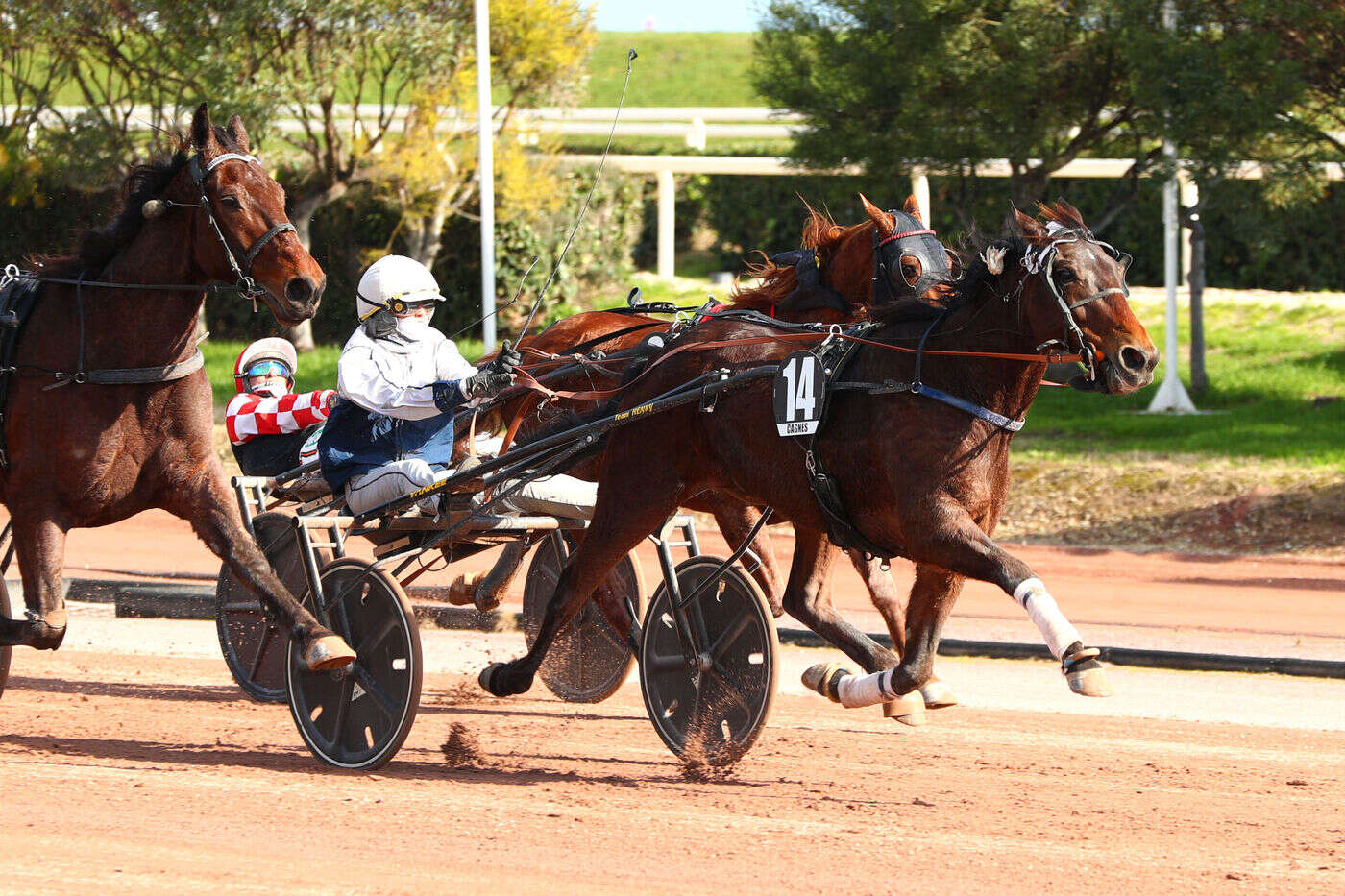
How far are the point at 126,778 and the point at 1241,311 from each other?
15.9m

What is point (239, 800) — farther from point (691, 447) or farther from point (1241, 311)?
point (1241, 311)

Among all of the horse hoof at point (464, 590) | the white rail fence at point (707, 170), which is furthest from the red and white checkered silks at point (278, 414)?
the white rail fence at point (707, 170)

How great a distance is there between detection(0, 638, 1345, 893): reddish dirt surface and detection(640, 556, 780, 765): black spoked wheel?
0.14 m

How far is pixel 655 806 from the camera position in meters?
5.29

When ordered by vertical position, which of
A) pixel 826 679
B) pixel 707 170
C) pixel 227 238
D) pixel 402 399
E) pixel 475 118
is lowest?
pixel 826 679

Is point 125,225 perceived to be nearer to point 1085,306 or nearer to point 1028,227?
point 1028,227

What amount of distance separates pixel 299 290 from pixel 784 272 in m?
2.68

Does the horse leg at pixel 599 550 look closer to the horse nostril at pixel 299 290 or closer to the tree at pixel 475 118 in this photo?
the horse nostril at pixel 299 290

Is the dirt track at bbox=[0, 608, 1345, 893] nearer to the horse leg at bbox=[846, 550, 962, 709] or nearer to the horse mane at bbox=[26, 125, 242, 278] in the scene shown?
the horse leg at bbox=[846, 550, 962, 709]

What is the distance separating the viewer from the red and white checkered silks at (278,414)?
25.0 feet

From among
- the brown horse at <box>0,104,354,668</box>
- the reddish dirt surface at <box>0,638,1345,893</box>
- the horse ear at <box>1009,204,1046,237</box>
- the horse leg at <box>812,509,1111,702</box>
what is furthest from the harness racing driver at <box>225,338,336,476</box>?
the horse ear at <box>1009,204,1046,237</box>

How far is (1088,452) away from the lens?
14.6 meters

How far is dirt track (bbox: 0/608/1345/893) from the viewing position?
175 inches

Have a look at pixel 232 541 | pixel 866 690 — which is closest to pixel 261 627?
pixel 232 541
